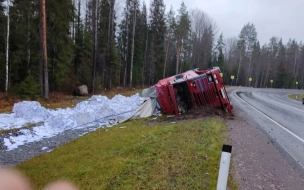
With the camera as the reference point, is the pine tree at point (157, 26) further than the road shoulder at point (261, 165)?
Yes

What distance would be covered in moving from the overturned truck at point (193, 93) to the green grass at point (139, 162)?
3.63 m

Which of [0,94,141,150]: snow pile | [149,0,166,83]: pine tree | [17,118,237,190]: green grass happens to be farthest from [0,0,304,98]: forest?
[17,118,237,190]: green grass

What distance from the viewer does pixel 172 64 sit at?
5512 cm

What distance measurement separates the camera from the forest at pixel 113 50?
60.5 feet

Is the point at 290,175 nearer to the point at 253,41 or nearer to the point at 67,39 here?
the point at 67,39

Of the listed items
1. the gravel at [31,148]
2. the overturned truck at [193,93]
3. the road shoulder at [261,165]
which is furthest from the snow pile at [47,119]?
the road shoulder at [261,165]

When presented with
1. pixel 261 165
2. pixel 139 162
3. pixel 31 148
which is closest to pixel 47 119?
pixel 31 148

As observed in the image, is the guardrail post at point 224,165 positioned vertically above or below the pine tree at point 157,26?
below

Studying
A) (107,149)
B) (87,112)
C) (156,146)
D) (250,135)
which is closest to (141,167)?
(156,146)

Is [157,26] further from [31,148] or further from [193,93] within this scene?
[31,148]

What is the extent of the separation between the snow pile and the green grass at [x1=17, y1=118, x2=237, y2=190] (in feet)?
8.56

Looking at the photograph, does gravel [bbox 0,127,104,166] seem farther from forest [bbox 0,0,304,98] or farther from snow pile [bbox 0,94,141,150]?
forest [bbox 0,0,304,98]

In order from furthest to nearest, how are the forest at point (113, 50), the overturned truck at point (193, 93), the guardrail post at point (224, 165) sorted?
the forest at point (113, 50) < the overturned truck at point (193, 93) < the guardrail post at point (224, 165)

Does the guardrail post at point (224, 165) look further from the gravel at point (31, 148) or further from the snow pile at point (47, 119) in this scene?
the snow pile at point (47, 119)
